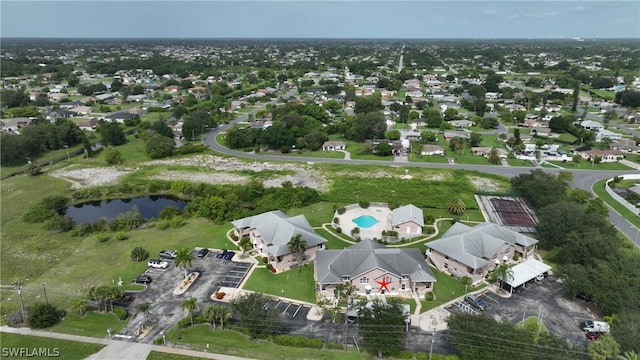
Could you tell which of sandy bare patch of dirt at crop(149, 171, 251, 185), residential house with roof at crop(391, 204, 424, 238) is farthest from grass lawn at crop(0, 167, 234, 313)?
residential house with roof at crop(391, 204, 424, 238)

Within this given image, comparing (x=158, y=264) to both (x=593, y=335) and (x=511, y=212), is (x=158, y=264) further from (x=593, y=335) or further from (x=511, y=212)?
(x=511, y=212)

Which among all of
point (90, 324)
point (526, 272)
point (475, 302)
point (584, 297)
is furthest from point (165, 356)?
point (584, 297)

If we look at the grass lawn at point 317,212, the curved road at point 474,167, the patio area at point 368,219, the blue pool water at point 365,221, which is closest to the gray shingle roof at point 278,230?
the grass lawn at point 317,212

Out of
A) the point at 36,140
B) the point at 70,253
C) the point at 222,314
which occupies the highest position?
the point at 36,140

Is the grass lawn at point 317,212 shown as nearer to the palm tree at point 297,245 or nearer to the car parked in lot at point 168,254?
the palm tree at point 297,245

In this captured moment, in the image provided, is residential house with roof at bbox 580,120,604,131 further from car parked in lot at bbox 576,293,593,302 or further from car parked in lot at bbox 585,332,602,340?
car parked in lot at bbox 585,332,602,340

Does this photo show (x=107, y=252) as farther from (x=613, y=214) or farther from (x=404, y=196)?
(x=613, y=214)
